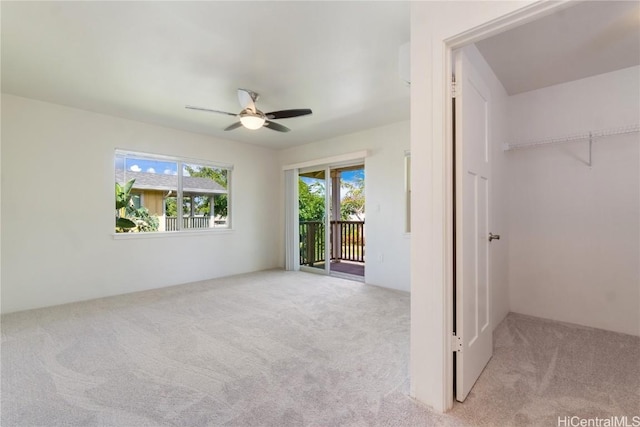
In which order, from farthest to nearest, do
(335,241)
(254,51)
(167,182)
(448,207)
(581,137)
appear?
(335,241) < (167,182) < (581,137) < (254,51) < (448,207)

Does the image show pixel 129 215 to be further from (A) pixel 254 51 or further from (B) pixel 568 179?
(B) pixel 568 179

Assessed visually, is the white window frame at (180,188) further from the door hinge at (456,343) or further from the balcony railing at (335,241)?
the door hinge at (456,343)

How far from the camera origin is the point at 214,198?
4875 mm

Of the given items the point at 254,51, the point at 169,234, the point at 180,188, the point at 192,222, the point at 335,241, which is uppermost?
the point at 254,51

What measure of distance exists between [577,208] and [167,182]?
5010 millimetres

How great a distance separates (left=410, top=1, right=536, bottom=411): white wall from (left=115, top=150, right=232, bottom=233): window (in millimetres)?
3908

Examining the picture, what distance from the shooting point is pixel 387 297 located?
362cm

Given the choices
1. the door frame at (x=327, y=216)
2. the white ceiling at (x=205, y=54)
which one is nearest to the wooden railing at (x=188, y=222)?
the white ceiling at (x=205, y=54)

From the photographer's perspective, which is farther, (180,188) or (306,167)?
(306,167)

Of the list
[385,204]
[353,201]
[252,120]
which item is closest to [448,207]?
[252,120]

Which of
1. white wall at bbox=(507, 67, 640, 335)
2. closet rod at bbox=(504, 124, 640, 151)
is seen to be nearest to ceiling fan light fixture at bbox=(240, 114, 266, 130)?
closet rod at bbox=(504, 124, 640, 151)

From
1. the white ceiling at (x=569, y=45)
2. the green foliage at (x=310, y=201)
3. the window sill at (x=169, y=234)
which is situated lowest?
the window sill at (x=169, y=234)

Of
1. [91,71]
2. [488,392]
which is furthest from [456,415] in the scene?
[91,71]

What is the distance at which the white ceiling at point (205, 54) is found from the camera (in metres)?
1.81
